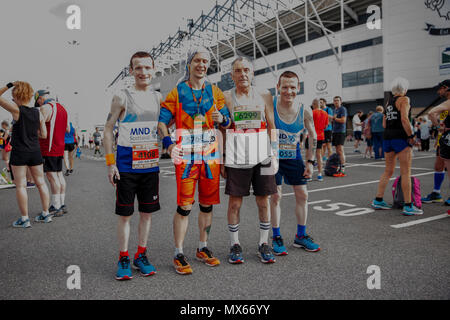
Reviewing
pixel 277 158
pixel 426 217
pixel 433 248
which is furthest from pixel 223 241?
pixel 426 217

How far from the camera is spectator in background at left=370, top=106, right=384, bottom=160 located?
1085cm

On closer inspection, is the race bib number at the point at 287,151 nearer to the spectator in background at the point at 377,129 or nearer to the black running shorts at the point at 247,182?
the black running shorts at the point at 247,182

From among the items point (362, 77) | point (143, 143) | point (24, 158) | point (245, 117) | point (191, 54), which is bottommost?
point (24, 158)

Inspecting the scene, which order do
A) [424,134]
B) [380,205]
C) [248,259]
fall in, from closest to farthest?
[248,259]
[380,205]
[424,134]

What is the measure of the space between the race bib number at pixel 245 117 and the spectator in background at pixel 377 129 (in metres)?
9.19

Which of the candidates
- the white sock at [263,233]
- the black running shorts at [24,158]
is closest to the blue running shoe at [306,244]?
the white sock at [263,233]

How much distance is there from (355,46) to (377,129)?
23.2 m

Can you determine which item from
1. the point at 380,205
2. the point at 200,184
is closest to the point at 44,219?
the point at 200,184

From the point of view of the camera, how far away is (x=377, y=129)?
Result: 36.7 feet

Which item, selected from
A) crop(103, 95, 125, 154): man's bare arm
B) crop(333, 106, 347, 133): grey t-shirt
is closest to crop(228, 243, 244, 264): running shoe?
crop(103, 95, 125, 154): man's bare arm

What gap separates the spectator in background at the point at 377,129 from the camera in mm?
10852

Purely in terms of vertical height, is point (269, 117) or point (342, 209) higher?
point (269, 117)

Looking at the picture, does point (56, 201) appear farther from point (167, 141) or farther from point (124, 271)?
point (167, 141)
